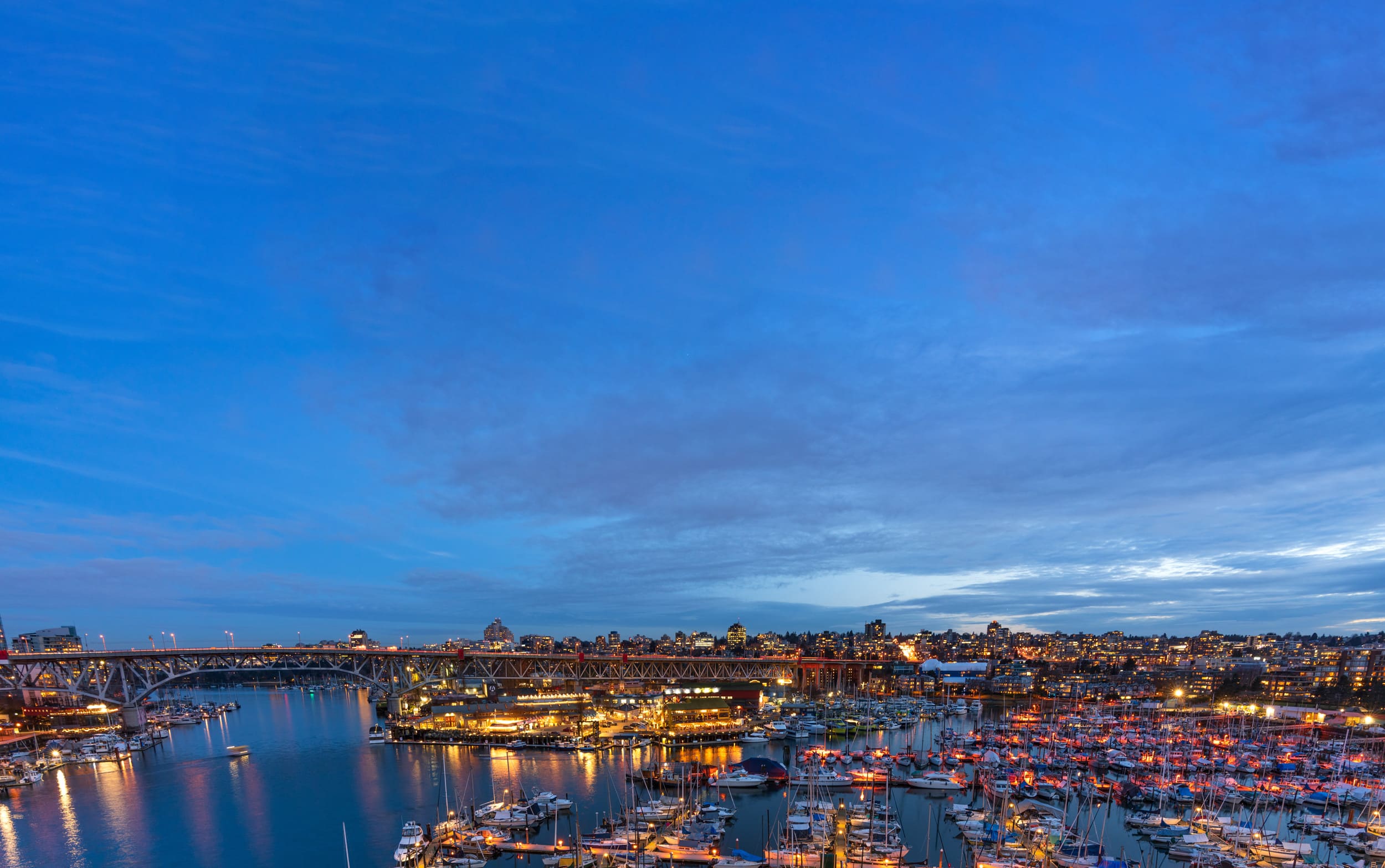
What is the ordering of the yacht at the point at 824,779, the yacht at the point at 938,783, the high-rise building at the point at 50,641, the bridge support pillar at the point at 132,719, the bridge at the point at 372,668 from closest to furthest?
the yacht at the point at 824,779 < the yacht at the point at 938,783 < the bridge support pillar at the point at 132,719 < the bridge at the point at 372,668 < the high-rise building at the point at 50,641

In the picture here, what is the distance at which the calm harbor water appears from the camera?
75.0ft

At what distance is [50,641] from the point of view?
8806 cm

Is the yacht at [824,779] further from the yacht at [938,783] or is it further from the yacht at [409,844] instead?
the yacht at [409,844]

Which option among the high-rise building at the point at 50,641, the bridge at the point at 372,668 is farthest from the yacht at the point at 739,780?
the high-rise building at the point at 50,641

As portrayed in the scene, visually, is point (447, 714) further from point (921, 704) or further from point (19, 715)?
point (921, 704)

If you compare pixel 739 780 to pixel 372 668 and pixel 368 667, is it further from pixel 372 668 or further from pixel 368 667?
pixel 368 667

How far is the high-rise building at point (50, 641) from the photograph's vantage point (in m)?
84.4

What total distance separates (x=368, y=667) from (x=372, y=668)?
12.5 ft

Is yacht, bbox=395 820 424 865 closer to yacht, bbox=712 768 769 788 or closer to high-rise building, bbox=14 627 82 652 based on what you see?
yacht, bbox=712 768 769 788

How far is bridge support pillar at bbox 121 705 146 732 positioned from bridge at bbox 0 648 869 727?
7cm

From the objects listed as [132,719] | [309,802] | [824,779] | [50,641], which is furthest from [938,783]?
[50,641]

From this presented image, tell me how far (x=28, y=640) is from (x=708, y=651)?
121 metres

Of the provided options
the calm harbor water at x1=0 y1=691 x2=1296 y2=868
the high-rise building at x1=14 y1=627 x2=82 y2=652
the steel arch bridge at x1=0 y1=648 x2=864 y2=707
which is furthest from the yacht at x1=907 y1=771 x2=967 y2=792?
the high-rise building at x1=14 y1=627 x2=82 y2=652

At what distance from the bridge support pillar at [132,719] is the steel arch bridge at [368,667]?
1.37ft
